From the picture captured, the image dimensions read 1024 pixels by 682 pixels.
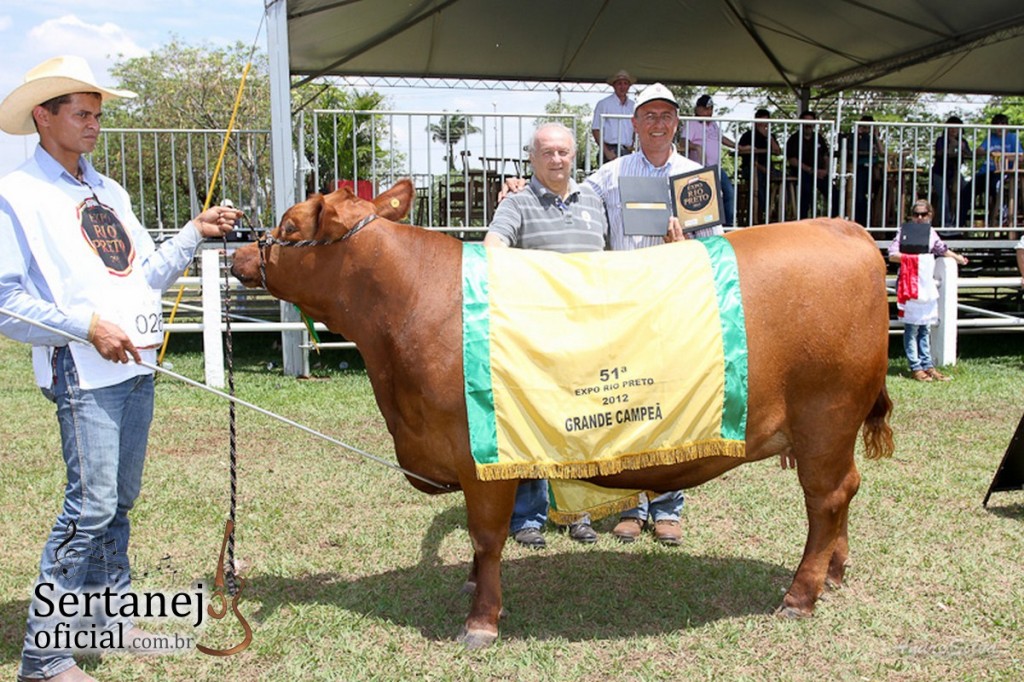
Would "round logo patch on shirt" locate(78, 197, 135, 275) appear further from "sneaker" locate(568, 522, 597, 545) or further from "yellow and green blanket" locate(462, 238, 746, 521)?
"sneaker" locate(568, 522, 597, 545)

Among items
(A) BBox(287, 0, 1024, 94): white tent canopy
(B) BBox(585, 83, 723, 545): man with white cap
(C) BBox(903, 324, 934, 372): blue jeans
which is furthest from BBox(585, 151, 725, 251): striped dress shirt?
(A) BBox(287, 0, 1024, 94): white tent canopy

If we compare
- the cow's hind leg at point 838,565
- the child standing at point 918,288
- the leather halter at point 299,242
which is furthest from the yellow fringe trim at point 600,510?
the child standing at point 918,288

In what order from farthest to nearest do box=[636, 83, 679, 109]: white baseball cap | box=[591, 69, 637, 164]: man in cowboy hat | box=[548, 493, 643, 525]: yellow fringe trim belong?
1. box=[591, 69, 637, 164]: man in cowboy hat
2. box=[636, 83, 679, 109]: white baseball cap
3. box=[548, 493, 643, 525]: yellow fringe trim

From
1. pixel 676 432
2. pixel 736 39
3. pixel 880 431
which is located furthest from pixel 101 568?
pixel 736 39

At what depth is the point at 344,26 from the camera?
12422 millimetres

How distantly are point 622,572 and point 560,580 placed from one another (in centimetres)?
33

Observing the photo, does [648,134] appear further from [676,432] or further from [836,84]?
[836,84]

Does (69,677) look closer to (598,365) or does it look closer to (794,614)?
(598,365)

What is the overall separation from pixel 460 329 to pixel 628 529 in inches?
77.4

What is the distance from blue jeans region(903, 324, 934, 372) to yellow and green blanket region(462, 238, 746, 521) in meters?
6.82

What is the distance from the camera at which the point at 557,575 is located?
169 inches

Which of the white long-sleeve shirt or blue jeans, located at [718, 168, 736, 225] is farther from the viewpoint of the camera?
blue jeans, located at [718, 168, 736, 225]

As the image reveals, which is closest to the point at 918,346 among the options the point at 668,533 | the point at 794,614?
the point at 668,533

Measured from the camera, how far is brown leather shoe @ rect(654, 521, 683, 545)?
15.3ft
